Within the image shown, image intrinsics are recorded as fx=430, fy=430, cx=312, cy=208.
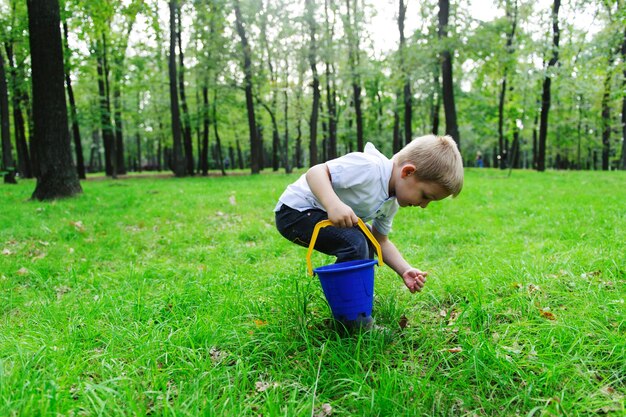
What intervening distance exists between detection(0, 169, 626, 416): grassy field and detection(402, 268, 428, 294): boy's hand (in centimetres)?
21

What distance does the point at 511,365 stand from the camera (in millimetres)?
1978

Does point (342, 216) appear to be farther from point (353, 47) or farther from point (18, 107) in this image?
point (18, 107)

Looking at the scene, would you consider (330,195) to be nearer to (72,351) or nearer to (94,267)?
(72,351)

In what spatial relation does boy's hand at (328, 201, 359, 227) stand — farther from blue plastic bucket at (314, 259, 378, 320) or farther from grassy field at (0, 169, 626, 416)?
grassy field at (0, 169, 626, 416)

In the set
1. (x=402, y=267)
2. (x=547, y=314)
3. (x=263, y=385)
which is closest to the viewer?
(x=263, y=385)

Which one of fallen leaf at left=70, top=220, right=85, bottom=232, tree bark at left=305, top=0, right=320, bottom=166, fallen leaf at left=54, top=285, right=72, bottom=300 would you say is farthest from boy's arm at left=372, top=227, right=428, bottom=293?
tree bark at left=305, top=0, right=320, bottom=166

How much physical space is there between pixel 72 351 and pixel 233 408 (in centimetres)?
105

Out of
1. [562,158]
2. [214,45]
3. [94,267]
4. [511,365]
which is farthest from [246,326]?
[562,158]

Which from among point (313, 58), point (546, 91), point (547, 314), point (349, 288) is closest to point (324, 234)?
point (349, 288)

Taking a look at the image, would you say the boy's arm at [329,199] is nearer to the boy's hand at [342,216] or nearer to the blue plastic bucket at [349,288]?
the boy's hand at [342,216]

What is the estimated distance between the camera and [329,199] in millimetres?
2225

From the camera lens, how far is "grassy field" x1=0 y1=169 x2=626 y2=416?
1.79 metres

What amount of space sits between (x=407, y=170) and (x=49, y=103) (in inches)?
334

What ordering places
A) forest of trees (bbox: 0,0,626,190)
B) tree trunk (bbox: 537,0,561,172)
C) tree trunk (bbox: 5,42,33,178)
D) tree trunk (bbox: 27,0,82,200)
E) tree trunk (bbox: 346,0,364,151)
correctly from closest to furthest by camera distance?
tree trunk (bbox: 27,0,82,200) < forest of trees (bbox: 0,0,626,190) < tree trunk (bbox: 537,0,561,172) < tree trunk (bbox: 5,42,33,178) < tree trunk (bbox: 346,0,364,151)
